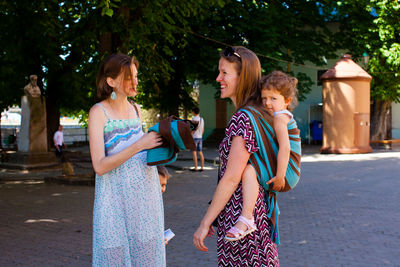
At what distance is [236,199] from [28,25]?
12082mm

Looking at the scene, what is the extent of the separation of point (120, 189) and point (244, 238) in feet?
2.70

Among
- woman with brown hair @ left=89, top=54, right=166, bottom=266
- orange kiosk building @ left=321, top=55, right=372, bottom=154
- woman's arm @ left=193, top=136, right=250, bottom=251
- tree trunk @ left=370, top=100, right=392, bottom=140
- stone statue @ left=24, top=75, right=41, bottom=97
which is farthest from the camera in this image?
tree trunk @ left=370, top=100, right=392, bottom=140

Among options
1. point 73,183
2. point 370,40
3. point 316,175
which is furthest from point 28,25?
point 370,40

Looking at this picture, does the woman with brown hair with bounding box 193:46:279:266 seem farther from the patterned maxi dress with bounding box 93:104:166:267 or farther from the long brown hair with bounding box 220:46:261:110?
the patterned maxi dress with bounding box 93:104:166:267

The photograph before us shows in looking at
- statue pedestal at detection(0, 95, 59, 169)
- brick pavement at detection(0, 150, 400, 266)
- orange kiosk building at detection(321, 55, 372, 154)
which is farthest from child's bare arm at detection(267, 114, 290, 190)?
orange kiosk building at detection(321, 55, 372, 154)

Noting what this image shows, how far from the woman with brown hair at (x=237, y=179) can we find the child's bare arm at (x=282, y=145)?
0.08 m

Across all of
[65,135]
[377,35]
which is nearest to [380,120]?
[377,35]

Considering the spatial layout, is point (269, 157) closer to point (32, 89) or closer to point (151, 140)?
point (151, 140)

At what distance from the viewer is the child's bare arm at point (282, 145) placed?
7.63ft

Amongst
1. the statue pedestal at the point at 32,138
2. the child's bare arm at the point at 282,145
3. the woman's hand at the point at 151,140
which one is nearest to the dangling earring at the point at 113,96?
the woman's hand at the point at 151,140

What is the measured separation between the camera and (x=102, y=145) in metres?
2.60

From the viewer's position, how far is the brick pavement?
5.26 metres

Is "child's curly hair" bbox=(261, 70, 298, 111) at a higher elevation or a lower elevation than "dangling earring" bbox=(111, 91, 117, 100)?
higher

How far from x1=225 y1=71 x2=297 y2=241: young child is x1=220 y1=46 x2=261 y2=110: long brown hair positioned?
0.19ft
